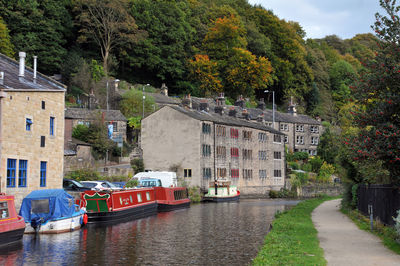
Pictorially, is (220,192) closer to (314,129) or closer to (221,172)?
(221,172)

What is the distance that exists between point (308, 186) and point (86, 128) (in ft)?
105

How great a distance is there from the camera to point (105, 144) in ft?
182

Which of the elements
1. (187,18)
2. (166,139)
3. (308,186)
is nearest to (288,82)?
(187,18)

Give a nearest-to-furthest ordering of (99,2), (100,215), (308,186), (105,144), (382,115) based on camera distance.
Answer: (382,115) → (100,215) → (105,144) → (308,186) → (99,2)

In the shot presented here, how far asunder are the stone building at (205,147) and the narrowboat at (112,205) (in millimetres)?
18983

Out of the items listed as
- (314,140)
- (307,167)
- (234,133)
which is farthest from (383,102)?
(314,140)

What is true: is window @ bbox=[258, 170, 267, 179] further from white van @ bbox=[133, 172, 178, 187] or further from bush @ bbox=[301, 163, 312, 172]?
white van @ bbox=[133, 172, 178, 187]

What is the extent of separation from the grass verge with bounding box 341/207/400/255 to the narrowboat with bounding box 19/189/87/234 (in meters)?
15.5

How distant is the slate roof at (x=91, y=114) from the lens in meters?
59.5

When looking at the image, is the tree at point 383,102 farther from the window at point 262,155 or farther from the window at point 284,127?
the window at point 284,127

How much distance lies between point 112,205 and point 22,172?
20.1 ft

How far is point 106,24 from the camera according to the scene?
260 ft

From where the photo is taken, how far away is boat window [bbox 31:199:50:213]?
27.0 m

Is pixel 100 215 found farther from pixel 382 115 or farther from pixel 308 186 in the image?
pixel 308 186
